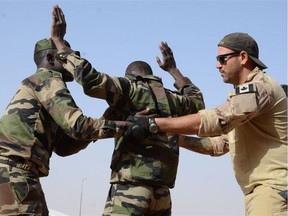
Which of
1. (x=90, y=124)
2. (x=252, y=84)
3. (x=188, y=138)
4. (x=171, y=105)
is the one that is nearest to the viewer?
(x=252, y=84)

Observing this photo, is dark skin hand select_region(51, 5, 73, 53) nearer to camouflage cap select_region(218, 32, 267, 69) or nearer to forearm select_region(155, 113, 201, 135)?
forearm select_region(155, 113, 201, 135)

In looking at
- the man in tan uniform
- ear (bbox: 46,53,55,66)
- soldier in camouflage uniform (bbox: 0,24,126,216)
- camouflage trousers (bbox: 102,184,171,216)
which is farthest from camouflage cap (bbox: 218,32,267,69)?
ear (bbox: 46,53,55,66)

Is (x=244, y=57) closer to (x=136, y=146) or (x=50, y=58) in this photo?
(x=136, y=146)

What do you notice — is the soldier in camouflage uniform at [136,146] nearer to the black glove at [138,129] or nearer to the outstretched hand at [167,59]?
the black glove at [138,129]

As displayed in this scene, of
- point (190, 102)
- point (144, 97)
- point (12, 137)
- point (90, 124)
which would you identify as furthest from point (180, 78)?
point (12, 137)

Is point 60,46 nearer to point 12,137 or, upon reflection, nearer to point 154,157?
point 12,137

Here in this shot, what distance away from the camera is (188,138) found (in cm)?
639

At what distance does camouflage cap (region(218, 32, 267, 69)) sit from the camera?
15.7 feet

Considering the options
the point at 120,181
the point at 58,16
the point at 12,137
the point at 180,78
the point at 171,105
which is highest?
the point at 58,16

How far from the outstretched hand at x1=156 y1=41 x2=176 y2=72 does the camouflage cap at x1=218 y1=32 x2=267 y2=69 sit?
6.42ft

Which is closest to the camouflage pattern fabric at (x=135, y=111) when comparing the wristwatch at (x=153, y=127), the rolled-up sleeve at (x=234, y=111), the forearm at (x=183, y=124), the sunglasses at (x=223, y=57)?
the wristwatch at (x=153, y=127)

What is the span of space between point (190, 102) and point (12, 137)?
1921 millimetres

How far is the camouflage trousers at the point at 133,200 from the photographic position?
17.2 feet

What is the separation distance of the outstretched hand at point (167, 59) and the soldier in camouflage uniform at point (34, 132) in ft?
5.32
